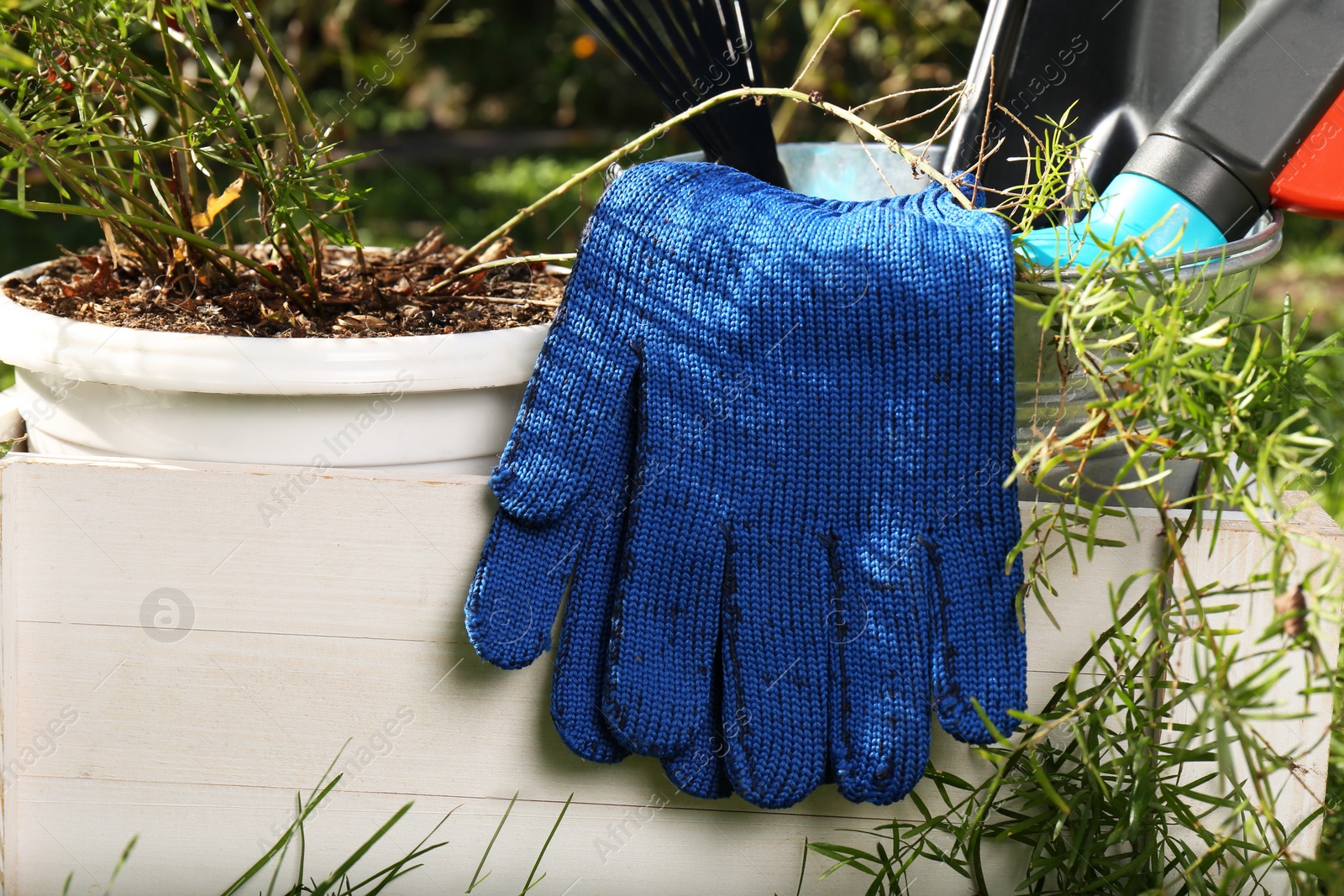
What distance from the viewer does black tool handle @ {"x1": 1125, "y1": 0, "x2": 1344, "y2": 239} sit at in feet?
2.23

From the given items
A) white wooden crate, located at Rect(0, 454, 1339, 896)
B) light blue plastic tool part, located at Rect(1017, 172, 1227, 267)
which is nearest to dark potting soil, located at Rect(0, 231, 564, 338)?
white wooden crate, located at Rect(0, 454, 1339, 896)

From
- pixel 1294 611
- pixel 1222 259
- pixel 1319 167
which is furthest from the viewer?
pixel 1319 167

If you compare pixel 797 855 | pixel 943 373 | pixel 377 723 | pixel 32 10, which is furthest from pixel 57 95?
pixel 797 855

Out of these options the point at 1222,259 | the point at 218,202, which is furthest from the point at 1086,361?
Result: the point at 218,202

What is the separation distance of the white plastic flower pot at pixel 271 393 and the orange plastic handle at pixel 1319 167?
0.49 metres

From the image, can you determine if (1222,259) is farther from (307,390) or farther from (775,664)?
(307,390)

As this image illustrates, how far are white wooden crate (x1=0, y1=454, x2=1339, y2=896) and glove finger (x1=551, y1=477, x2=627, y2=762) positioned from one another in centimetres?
4

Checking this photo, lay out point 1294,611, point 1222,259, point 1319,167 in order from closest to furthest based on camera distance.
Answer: point 1294,611, point 1222,259, point 1319,167

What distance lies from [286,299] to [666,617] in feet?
1.15

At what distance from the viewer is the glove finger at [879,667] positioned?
2.02 ft

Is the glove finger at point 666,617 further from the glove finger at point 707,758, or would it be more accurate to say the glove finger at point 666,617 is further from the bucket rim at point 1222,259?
the bucket rim at point 1222,259

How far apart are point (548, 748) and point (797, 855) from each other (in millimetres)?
177

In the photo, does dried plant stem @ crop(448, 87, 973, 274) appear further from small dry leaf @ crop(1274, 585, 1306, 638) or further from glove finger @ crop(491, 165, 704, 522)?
small dry leaf @ crop(1274, 585, 1306, 638)

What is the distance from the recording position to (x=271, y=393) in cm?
64
